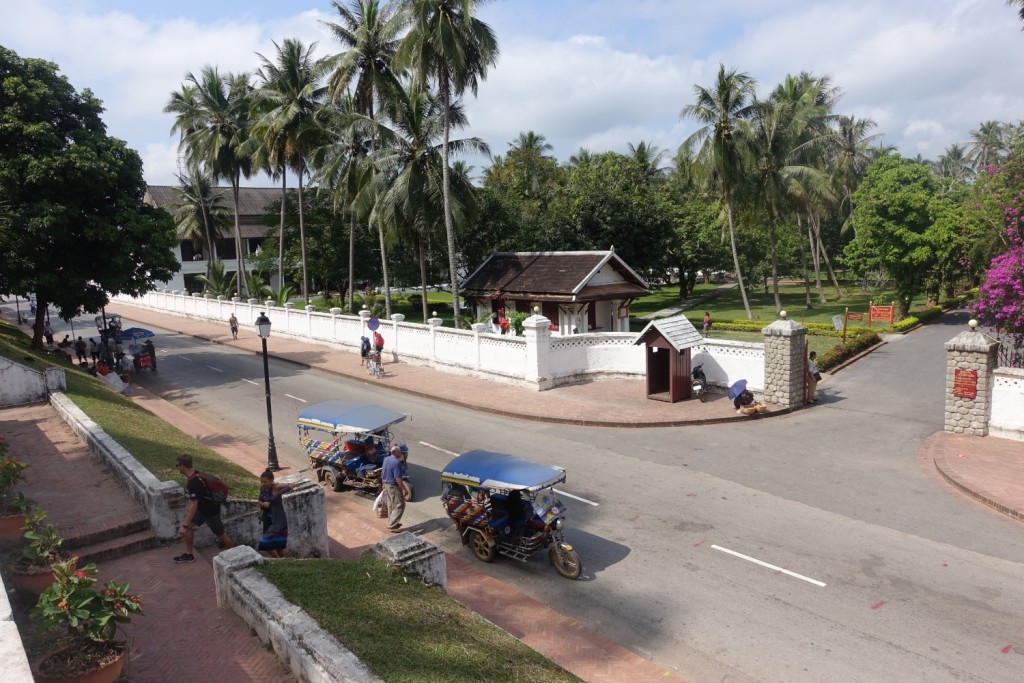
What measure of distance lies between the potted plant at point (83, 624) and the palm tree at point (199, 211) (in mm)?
52301

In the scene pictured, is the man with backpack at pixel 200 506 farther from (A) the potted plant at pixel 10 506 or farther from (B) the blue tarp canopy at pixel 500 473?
(B) the blue tarp canopy at pixel 500 473

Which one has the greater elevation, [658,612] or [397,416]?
[397,416]

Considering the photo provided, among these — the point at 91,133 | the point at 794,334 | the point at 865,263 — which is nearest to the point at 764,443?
the point at 794,334

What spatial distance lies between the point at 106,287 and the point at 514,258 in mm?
18153

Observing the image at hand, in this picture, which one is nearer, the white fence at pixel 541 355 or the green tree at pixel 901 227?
the white fence at pixel 541 355

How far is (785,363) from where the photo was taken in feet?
60.3

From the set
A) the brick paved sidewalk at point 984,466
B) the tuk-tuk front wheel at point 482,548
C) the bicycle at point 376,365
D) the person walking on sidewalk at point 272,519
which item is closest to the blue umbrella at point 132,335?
the bicycle at point 376,365

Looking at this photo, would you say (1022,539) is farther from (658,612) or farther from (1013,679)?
(658,612)

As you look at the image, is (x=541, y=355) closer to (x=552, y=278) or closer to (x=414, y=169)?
(x=552, y=278)

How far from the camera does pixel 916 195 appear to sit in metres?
33.8

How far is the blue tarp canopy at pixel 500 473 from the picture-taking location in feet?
32.0

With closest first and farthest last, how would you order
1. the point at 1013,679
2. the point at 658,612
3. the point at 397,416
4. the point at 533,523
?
1. the point at 1013,679
2. the point at 658,612
3. the point at 533,523
4. the point at 397,416

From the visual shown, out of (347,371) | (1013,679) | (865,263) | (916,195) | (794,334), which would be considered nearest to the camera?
(1013,679)

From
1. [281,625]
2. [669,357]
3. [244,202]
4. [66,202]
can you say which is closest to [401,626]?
[281,625]
